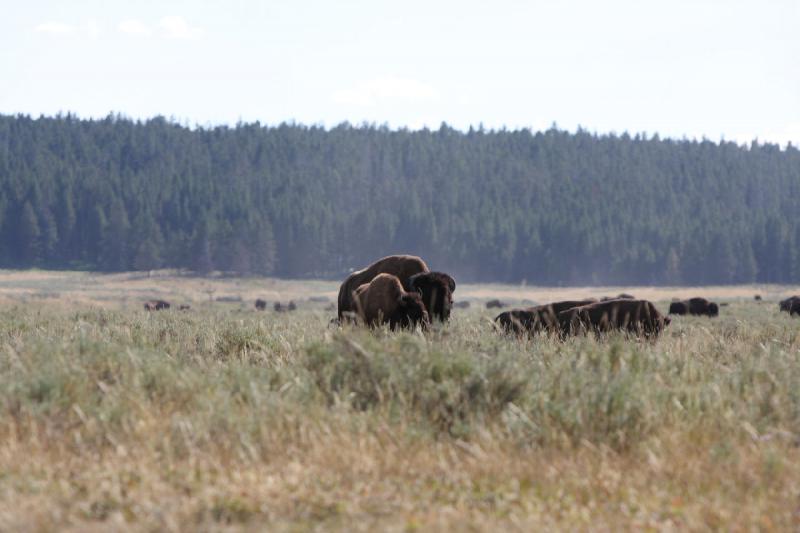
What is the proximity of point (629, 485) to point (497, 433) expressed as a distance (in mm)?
1095

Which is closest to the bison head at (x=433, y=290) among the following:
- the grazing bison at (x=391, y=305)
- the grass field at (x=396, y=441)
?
the grazing bison at (x=391, y=305)

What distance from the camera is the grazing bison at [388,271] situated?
50.1 ft

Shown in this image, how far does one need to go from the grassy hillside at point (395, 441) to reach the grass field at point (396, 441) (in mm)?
17

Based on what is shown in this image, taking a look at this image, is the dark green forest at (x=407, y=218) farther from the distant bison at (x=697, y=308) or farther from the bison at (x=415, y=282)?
the bison at (x=415, y=282)

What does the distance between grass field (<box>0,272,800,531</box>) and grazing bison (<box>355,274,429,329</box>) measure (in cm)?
427

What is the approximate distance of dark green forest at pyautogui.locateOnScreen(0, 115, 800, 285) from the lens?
13238cm

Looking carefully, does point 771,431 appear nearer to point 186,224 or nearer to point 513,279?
point 513,279

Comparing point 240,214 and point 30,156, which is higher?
point 30,156

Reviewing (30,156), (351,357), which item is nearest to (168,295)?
(351,357)

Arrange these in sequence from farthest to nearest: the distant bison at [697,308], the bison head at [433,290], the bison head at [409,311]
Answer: the distant bison at [697,308]
the bison head at [433,290]
the bison head at [409,311]

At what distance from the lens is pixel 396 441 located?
6.17m

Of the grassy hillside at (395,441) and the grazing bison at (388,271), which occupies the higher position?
the grazing bison at (388,271)

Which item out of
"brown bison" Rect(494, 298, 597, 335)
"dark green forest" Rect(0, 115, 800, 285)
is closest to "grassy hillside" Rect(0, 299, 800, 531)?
"brown bison" Rect(494, 298, 597, 335)

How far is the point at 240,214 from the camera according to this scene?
14725 cm
